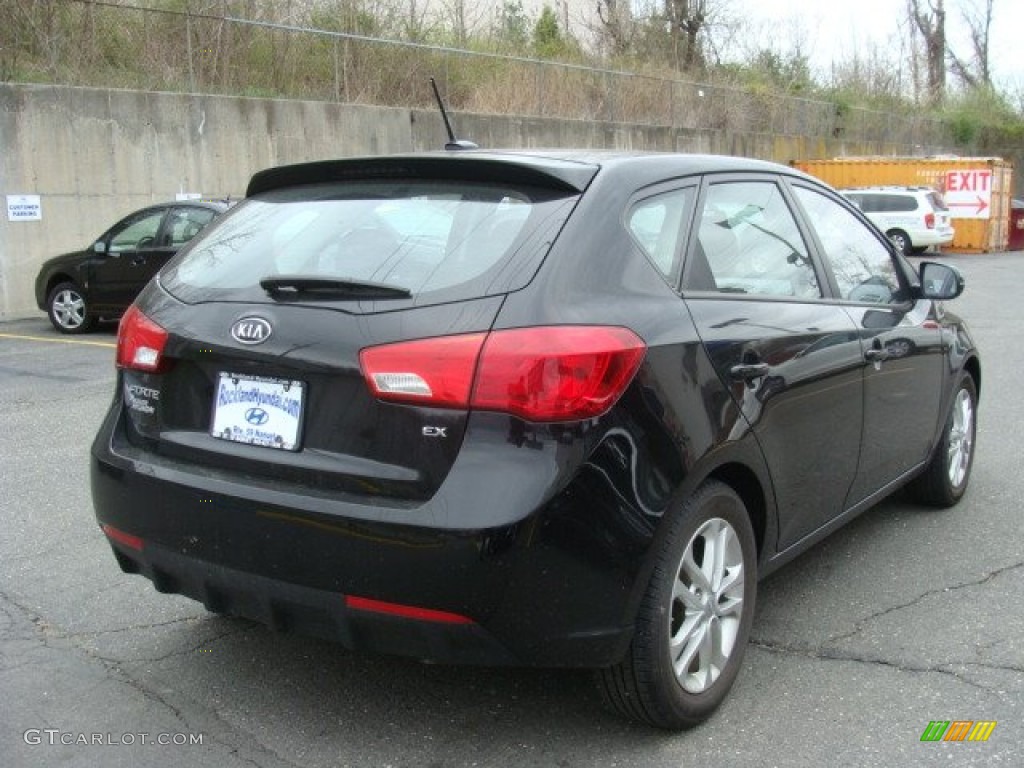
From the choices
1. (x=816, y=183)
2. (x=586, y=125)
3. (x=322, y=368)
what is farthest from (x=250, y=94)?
(x=322, y=368)

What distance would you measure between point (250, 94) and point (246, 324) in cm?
1634

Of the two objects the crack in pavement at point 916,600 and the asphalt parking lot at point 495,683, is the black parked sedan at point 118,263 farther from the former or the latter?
the crack in pavement at point 916,600

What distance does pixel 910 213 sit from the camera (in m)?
26.7

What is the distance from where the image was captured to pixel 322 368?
2.83m

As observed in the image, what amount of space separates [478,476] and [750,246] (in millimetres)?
1555

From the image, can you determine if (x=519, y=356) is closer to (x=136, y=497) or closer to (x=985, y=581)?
(x=136, y=497)

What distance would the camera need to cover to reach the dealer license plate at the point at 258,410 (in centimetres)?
288

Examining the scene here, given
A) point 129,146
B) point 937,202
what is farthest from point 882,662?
point 937,202

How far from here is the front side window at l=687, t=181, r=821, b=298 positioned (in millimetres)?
3432

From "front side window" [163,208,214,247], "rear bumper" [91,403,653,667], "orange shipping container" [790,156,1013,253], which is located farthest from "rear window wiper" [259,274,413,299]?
"orange shipping container" [790,156,1013,253]

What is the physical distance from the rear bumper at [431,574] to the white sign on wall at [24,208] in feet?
44.8

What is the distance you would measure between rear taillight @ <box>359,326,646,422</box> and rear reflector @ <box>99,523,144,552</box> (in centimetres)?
97

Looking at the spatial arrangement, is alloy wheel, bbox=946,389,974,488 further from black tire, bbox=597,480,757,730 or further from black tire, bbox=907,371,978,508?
black tire, bbox=597,480,757,730

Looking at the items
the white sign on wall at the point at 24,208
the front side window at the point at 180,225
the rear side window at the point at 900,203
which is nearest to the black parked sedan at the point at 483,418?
the front side window at the point at 180,225
